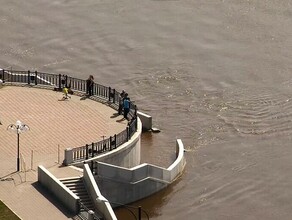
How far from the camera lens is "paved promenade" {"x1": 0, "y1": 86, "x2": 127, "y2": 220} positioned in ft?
139

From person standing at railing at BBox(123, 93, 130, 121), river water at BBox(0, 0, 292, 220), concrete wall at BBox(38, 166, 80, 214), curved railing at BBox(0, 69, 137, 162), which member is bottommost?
river water at BBox(0, 0, 292, 220)

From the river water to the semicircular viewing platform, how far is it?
3.37 meters

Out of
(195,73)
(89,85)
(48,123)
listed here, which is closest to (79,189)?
(48,123)

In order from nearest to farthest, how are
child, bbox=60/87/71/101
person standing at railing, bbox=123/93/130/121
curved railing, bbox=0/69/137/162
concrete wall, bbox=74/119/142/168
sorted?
concrete wall, bbox=74/119/142/168 → curved railing, bbox=0/69/137/162 → person standing at railing, bbox=123/93/130/121 → child, bbox=60/87/71/101

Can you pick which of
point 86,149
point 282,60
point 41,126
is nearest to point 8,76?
point 41,126

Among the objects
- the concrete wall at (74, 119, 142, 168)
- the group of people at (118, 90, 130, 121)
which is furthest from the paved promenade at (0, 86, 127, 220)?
the concrete wall at (74, 119, 142, 168)

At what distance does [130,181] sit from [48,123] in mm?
6115

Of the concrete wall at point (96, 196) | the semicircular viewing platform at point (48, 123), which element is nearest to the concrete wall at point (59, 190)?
the concrete wall at point (96, 196)

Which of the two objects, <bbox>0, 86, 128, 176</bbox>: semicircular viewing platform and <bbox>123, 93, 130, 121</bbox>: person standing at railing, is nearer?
<bbox>0, 86, 128, 176</bbox>: semicircular viewing platform

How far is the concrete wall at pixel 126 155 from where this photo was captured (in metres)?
45.2

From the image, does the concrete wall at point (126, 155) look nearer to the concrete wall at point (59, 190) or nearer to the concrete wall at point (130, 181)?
the concrete wall at point (130, 181)

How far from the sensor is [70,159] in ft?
147

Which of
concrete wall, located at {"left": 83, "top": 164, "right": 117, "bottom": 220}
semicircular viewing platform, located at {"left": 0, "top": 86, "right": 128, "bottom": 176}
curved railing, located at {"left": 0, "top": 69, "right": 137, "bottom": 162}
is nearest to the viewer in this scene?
concrete wall, located at {"left": 83, "top": 164, "right": 117, "bottom": 220}

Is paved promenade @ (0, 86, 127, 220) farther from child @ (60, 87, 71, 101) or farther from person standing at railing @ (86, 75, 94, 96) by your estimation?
person standing at railing @ (86, 75, 94, 96)
